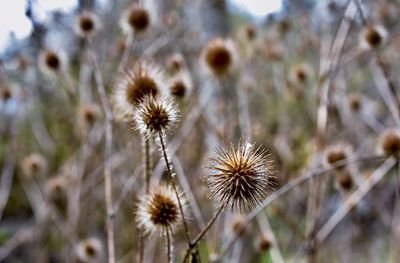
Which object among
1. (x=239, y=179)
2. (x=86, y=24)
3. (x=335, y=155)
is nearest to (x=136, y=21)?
(x=86, y=24)

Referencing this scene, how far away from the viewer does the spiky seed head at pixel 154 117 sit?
0.92 m

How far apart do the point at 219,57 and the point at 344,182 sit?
859 millimetres

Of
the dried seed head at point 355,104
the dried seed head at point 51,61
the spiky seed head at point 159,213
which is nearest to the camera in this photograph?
the spiky seed head at point 159,213

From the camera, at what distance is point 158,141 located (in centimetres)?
92

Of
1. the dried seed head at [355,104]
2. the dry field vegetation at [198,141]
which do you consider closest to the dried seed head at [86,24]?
the dry field vegetation at [198,141]

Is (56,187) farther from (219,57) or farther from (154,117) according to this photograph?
(154,117)

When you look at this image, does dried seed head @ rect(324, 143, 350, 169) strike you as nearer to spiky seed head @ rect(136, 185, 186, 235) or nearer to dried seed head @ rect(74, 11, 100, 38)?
spiky seed head @ rect(136, 185, 186, 235)

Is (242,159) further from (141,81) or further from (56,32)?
(56,32)

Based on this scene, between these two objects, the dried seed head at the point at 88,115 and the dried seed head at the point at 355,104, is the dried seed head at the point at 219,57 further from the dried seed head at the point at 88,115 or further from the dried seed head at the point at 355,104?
the dried seed head at the point at 355,104

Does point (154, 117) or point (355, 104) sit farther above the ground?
point (355, 104)

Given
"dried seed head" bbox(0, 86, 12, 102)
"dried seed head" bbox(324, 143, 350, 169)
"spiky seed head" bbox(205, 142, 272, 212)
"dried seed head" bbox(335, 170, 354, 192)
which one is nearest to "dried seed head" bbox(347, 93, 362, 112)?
"dried seed head" bbox(335, 170, 354, 192)

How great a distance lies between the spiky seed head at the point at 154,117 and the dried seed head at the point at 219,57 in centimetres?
115

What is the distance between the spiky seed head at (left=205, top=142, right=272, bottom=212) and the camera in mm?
871

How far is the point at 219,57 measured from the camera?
2055 mm
